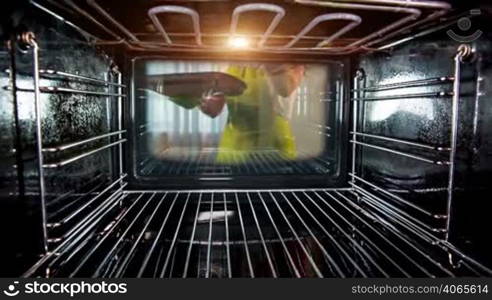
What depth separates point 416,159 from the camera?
2.96 feet

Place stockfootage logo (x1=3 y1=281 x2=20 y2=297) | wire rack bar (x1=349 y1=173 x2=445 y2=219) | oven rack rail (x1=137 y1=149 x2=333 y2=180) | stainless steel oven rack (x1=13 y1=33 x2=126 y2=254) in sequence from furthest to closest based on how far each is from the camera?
oven rack rail (x1=137 y1=149 x2=333 y2=180) < wire rack bar (x1=349 y1=173 x2=445 y2=219) < stainless steel oven rack (x1=13 y1=33 x2=126 y2=254) < stockfootage logo (x1=3 y1=281 x2=20 y2=297)

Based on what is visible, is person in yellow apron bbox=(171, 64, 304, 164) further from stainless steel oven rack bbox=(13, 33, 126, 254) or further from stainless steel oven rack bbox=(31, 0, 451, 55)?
stainless steel oven rack bbox=(13, 33, 126, 254)

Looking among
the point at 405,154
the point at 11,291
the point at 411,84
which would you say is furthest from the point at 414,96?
the point at 11,291

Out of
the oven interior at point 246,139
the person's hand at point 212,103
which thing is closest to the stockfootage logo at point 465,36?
the oven interior at point 246,139

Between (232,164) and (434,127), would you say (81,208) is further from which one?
(434,127)

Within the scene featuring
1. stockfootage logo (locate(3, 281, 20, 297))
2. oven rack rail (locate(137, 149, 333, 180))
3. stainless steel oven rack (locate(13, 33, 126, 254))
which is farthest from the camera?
oven rack rail (locate(137, 149, 333, 180))

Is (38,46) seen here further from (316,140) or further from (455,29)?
(316,140)

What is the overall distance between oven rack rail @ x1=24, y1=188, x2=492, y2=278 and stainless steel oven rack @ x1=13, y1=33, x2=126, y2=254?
1.2 inches

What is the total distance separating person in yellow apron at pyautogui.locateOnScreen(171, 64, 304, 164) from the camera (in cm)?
139

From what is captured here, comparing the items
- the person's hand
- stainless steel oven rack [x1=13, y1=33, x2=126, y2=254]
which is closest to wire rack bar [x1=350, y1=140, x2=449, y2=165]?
the person's hand

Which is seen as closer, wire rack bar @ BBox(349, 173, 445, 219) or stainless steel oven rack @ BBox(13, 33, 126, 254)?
stainless steel oven rack @ BBox(13, 33, 126, 254)

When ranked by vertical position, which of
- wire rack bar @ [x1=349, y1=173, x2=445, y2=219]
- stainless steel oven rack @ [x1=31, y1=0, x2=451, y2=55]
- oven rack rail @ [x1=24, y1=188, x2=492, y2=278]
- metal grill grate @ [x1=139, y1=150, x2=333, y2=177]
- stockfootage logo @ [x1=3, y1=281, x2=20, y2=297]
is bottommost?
oven rack rail @ [x1=24, y1=188, x2=492, y2=278]

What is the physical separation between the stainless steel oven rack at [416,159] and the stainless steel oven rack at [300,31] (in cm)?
13

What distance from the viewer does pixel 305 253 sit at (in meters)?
0.79
